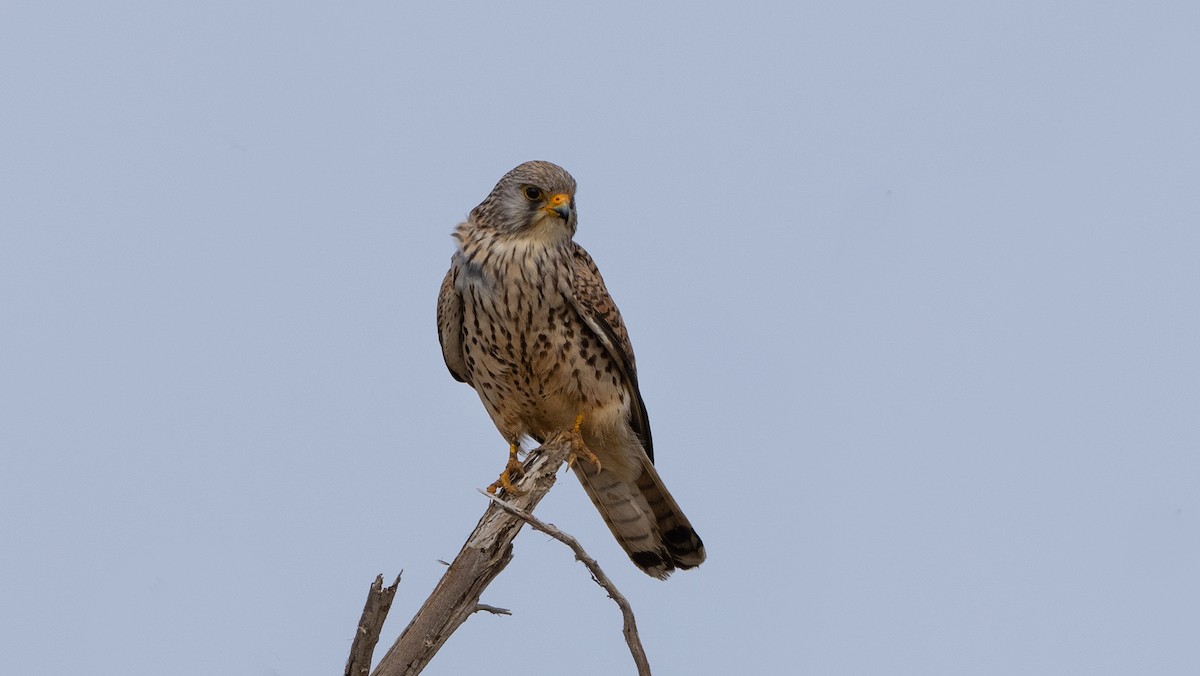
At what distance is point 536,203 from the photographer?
462cm

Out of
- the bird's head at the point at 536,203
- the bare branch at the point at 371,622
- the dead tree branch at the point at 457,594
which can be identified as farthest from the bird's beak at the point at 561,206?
the bare branch at the point at 371,622

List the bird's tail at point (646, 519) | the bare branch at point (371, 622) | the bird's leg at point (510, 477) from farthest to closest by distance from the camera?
the bird's tail at point (646, 519) → the bird's leg at point (510, 477) → the bare branch at point (371, 622)

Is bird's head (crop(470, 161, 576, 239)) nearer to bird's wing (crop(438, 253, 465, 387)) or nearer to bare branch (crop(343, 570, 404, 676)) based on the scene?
bird's wing (crop(438, 253, 465, 387))

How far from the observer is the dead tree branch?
4059mm

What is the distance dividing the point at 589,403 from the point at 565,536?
0.92 m

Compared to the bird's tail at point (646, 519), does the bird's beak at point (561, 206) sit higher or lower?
higher

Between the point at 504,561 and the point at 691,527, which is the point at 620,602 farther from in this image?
the point at 691,527

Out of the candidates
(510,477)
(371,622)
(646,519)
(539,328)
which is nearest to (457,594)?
(371,622)

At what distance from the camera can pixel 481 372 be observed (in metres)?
4.79

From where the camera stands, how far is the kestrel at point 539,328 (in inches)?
181

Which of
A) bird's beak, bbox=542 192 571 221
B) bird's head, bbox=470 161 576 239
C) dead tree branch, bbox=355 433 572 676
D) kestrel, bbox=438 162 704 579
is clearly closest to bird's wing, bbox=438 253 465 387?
kestrel, bbox=438 162 704 579

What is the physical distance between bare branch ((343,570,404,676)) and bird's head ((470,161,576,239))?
52.1 inches

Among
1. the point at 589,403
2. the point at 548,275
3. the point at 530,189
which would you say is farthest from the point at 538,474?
the point at 530,189

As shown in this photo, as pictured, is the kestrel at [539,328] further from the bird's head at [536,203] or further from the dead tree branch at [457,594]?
the dead tree branch at [457,594]
